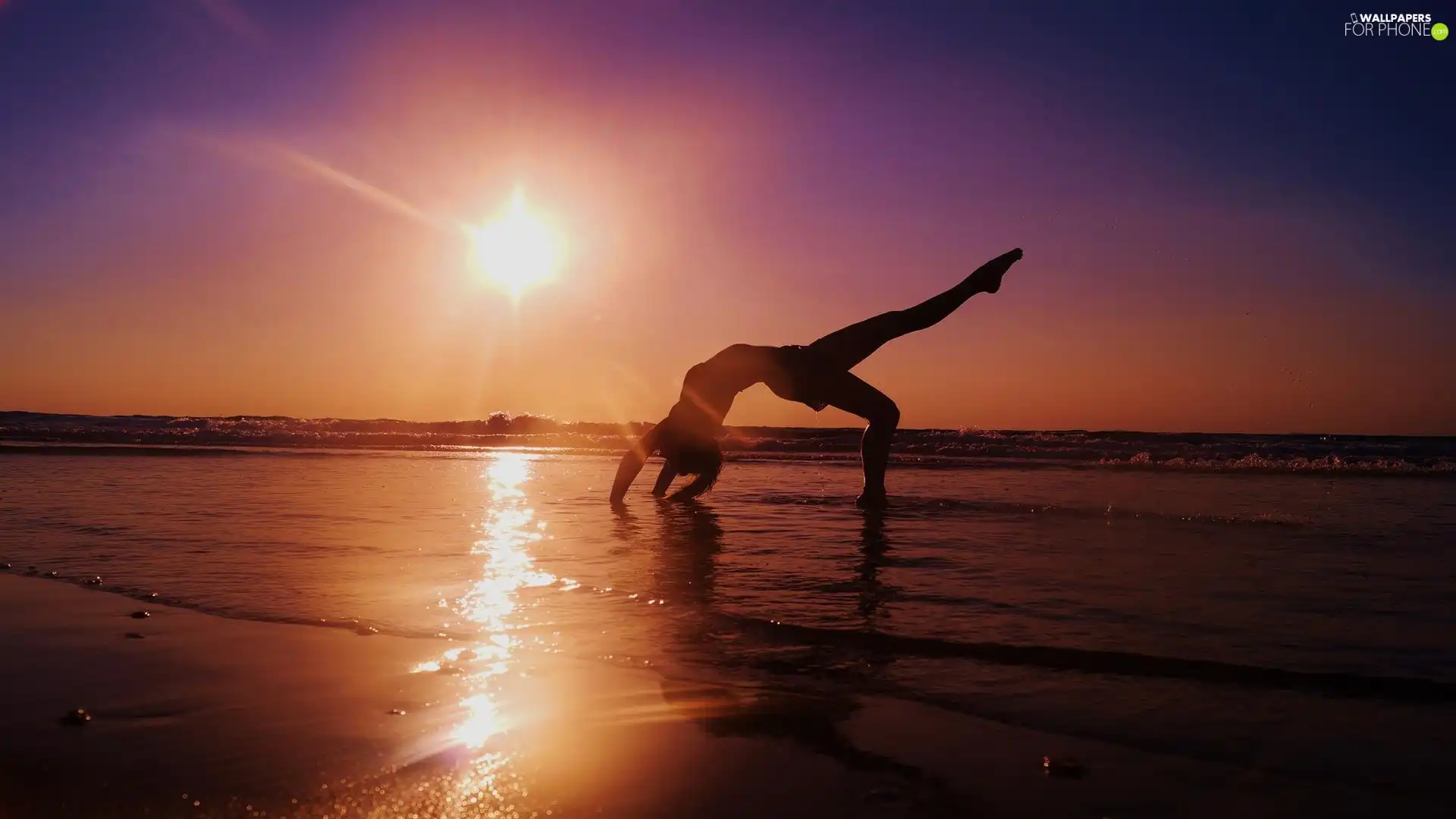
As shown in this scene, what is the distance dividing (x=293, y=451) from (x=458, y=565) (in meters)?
20.9

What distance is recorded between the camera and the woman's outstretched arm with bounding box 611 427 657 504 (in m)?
11.3

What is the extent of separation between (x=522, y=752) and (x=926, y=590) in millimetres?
3265

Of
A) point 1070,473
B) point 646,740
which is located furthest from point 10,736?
point 1070,473

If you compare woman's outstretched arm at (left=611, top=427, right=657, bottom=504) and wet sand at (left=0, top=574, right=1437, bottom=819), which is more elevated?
woman's outstretched arm at (left=611, top=427, right=657, bottom=504)

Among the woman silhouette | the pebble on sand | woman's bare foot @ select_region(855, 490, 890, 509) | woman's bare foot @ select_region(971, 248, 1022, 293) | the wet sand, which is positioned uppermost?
woman's bare foot @ select_region(971, 248, 1022, 293)

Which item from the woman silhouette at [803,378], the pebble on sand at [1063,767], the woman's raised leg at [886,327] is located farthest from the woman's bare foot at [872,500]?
the pebble on sand at [1063,767]

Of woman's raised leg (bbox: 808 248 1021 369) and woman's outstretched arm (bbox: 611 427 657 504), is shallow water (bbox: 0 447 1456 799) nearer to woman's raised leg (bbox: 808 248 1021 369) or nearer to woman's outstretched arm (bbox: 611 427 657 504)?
woman's outstretched arm (bbox: 611 427 657 504)

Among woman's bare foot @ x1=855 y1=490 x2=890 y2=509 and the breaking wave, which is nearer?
woman's bare foot @ x1=855 y1=490 x2=890 y2=509

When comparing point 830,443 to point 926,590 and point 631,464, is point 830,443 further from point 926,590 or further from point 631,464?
point 926,590

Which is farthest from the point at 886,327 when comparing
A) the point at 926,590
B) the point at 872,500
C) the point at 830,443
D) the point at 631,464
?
Answer: the point at 830,443

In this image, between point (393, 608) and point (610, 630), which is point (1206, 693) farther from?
point (393, 608)

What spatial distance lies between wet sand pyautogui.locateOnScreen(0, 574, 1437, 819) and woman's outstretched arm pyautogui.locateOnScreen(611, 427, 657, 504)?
7.18 m

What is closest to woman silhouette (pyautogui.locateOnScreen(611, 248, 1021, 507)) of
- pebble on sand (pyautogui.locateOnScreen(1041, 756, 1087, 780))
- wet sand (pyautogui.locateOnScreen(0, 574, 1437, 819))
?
wet sand (pyautogui.locateOnScreen(0, 574, 1437, 819))

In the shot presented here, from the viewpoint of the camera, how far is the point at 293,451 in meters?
25.0
